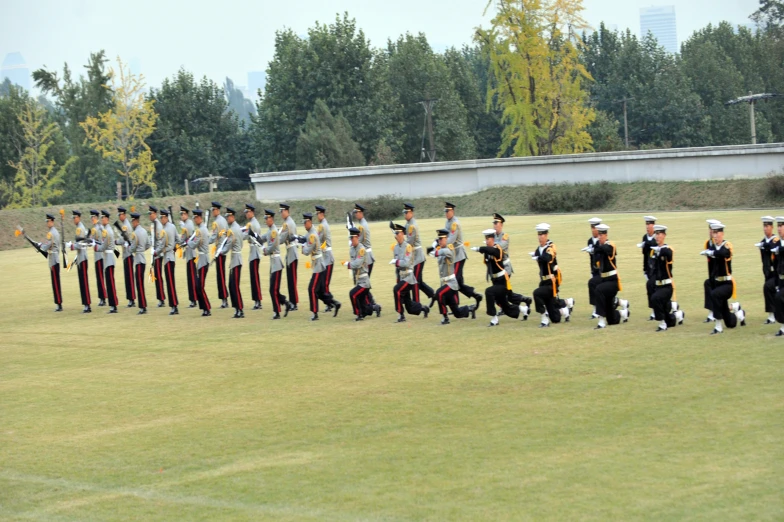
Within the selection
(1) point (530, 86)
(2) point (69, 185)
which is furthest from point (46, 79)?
(1) point (530, 86)

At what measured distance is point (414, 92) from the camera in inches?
3115

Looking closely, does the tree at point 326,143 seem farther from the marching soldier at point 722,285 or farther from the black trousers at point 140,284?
the marching soldier at point 722,285

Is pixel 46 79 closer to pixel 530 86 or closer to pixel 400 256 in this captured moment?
pixel 530 86

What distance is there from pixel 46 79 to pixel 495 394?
72311 mm

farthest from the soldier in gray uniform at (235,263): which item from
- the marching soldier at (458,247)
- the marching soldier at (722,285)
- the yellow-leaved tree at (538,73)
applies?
the yellow-leaved tree at (538,73)

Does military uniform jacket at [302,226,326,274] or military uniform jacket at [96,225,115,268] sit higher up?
military uniform jacket at [96,225,115,268]

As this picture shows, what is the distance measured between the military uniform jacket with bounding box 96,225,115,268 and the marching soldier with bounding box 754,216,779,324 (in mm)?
12962

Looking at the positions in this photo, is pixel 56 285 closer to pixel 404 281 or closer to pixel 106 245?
pixel 106 245

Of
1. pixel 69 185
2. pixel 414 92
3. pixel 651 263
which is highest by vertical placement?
pixel 414 92

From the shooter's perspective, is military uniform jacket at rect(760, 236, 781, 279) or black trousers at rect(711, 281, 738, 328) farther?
military uniform jacket at rect(760, 236, 781, 279)

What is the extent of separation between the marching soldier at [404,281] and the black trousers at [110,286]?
6590mm

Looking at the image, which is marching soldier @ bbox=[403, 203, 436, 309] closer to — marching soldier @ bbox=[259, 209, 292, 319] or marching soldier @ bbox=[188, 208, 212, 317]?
marching soldier @ bbox=[259, 209, 292, 319]

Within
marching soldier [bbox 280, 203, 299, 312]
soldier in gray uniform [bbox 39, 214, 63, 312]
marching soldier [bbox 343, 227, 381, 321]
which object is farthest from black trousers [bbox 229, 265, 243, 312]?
soldier in gray uniform [bbox 39, 214, 63, 312]

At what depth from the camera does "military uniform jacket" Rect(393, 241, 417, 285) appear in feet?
54.6
